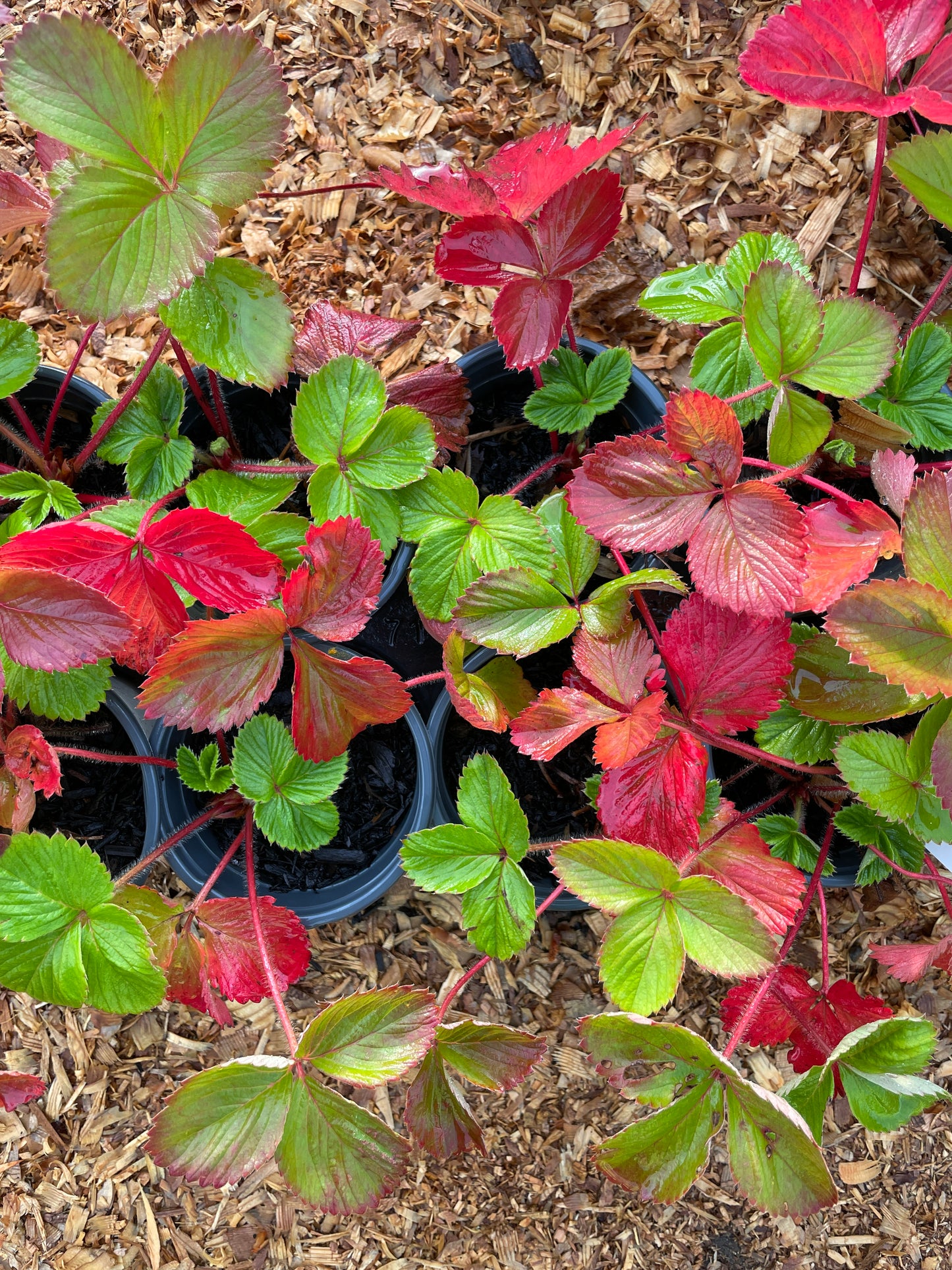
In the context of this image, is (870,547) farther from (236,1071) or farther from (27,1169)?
(27,1169)

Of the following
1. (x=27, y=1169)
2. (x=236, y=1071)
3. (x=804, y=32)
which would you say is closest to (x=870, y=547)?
(x=804, y=32)

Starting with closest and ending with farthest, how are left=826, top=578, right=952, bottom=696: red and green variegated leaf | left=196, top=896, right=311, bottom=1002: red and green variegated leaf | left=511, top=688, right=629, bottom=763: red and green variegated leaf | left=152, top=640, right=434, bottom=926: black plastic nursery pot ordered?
left=826, top=578, right=952, bottom=696: red and green variegated leaf < left=511, top=688, right=629, bottom=763: red and green variegated leaf < left=196, top=896, right=311, bottom=1002: red and green variegated leaf < left=152, top=640, right=434, bottom=926: black plastic nursery pot

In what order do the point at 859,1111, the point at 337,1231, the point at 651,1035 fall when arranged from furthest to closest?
the point at 337,1231 < the point at 859,1111 < the point at 651,1035

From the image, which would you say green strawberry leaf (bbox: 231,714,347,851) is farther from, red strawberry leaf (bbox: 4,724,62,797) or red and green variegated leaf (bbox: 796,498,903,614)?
red and green variegated leaf (bbox: 796,498,903,614)

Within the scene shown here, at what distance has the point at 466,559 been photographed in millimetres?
878

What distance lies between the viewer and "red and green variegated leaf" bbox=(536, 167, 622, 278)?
2.58 feet

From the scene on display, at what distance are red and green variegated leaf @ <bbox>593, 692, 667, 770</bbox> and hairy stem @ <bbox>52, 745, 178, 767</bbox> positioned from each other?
50 centimetres

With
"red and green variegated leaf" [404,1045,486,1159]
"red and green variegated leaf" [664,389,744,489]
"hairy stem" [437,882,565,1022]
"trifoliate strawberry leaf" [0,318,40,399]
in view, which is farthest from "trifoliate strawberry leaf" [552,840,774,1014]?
"trifoliate strawberry leaf" [0,318,40,399]

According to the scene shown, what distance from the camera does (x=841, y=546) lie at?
756mm

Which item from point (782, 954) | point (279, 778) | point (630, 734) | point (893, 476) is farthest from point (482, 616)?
point (782, 954)

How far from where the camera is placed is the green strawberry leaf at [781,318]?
0.76 metres

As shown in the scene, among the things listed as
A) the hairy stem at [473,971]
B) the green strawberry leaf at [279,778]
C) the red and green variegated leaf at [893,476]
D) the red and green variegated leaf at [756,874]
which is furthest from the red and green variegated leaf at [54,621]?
the red and green variegated leaf at [893,476]

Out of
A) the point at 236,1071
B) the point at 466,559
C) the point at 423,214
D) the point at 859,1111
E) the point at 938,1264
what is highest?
the point at 423,214

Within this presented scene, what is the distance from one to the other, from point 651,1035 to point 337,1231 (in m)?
0.73
